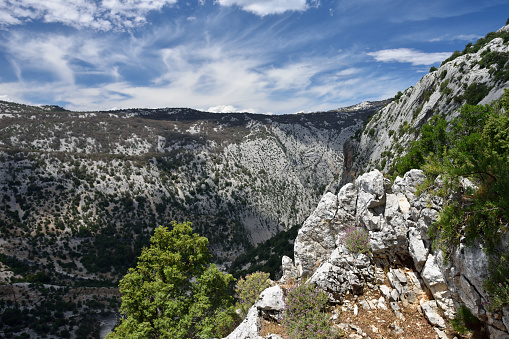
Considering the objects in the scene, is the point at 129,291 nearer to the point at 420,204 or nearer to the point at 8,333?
the point at 420,204

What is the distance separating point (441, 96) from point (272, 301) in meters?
35.4

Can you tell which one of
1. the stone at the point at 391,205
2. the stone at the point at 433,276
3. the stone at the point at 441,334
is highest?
the stone at the point at 391,205

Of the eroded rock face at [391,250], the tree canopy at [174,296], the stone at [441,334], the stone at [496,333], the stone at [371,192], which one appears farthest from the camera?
the tree canopy at [174,296]

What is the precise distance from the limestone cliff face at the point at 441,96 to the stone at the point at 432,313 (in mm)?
24716

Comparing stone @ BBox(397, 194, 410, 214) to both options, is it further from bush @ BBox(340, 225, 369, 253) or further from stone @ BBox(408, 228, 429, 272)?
bush @ BBox(340, 225, 369, 253)

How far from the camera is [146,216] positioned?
7669 cm

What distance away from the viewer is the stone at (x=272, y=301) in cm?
959

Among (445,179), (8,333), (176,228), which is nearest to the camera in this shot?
(445,179)

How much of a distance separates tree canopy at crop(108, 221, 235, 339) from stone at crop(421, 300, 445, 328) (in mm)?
9090

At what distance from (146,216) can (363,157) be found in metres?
62.9

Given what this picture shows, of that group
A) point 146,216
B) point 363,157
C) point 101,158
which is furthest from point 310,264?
point 101,158

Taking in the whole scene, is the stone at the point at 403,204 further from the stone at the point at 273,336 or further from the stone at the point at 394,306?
the stone at the point at 273,336

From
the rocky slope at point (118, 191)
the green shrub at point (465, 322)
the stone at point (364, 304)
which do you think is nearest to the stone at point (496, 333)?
the green shrub at point (465, 322)

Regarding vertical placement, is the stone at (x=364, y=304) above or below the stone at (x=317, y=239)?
below
